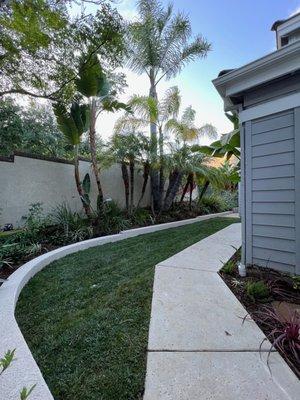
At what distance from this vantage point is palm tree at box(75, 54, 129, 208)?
22.2 feet

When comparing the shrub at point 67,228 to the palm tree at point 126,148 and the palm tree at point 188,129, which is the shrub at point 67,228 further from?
the palm tree at point 188,129

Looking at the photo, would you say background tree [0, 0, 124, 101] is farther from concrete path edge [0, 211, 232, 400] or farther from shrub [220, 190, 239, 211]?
shrub [220, 190, 239, 211]

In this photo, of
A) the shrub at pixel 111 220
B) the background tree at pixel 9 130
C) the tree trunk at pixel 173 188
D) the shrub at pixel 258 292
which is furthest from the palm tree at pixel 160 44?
the shrub at pixel 258 292

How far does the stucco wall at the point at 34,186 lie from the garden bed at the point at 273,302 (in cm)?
467

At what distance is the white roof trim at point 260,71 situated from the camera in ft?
11.1

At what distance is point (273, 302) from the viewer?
10.6 ft

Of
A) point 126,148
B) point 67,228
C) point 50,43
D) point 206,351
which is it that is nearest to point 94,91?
point 50,43

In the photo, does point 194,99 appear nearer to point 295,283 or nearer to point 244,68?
point 244,68

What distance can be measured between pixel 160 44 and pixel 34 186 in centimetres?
811

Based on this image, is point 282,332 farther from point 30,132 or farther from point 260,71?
point 30,132

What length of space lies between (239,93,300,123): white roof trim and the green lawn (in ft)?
9.11

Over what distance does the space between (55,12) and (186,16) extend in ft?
21.6

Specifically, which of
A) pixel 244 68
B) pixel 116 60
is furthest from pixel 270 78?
pixel 116 60

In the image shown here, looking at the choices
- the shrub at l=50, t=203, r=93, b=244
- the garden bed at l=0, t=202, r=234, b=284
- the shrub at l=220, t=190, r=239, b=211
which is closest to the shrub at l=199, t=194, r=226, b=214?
the shrub at l=220, t=190, r=239, b=211
